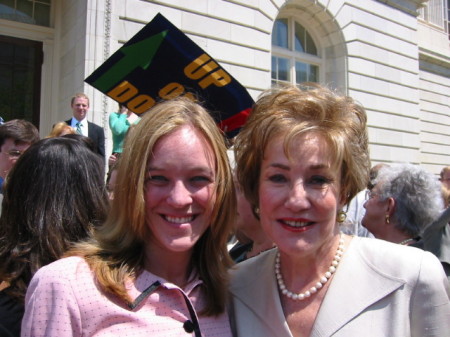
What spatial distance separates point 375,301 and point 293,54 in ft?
40.8

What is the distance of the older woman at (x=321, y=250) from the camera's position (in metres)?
1.84

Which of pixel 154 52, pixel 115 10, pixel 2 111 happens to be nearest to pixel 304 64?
pixel 115 10

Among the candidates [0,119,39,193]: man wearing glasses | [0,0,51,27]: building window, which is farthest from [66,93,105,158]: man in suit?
[0,0,51,27]: building window

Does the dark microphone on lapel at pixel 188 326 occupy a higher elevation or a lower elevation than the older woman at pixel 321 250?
lower

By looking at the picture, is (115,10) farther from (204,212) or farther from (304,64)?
(204,212)

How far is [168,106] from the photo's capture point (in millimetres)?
2061

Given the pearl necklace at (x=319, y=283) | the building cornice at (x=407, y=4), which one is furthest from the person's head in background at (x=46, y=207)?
the building cornice at (x=407, y=4)

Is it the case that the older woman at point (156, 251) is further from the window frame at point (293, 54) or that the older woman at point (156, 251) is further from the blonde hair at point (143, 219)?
the window frame at point (293, 54)

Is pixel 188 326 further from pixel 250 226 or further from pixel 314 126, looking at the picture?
pixel 250 226

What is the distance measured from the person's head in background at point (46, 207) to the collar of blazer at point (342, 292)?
76 cm

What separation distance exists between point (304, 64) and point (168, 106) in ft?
40.8

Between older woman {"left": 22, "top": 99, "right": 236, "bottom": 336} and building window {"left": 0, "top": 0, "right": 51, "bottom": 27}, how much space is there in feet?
28.0

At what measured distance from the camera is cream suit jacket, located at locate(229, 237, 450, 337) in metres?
1.82

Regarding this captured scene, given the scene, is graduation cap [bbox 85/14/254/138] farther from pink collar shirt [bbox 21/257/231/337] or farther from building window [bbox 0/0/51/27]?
building window [bbox 0/0/51/27]
